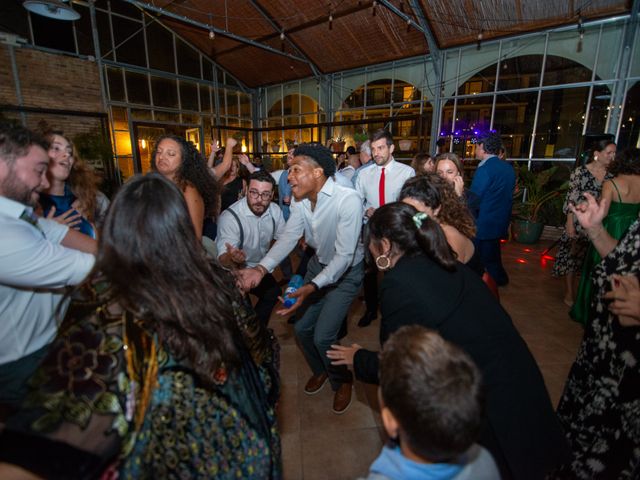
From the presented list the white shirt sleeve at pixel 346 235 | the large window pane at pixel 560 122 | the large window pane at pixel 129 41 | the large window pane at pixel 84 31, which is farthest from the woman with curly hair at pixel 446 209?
the large window pane at pixel 129 41

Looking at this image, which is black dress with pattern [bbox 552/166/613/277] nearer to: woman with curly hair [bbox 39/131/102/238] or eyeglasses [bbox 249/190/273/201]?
eyeglasses [bbox 249/190/273/201]

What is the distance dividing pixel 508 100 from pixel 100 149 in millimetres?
9977

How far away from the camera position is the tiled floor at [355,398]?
204 centimetres

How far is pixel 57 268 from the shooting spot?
1.24 metres

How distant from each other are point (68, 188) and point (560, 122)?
29.5 ft

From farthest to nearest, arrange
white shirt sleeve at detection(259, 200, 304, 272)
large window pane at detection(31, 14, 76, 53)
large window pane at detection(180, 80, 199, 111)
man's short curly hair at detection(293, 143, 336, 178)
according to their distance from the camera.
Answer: large window pane at detection(180, 80, 199, 111), large window pane at detection(31, 14, 76, 53), white shirt sleeve at detection(259, 200, 304, 272), man's short curly hair at detection(293, 143, 336, 178)

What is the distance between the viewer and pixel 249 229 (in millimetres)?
2760

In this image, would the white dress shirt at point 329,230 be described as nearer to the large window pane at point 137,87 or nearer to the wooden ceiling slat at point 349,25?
the wooden ceiling slat at point 349,25

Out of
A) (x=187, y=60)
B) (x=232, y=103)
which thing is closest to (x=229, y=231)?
(x=187, y=60)

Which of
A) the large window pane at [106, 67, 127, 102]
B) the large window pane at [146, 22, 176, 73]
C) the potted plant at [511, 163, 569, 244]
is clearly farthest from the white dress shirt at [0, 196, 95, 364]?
the large window pane at [146, 22, 176, 73]

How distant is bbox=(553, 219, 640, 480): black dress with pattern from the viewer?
4.74 feet

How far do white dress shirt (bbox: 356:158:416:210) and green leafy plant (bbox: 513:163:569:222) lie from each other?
4.44m

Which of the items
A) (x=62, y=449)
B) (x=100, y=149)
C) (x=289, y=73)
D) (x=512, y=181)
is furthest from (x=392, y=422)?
(x=289, y=73)

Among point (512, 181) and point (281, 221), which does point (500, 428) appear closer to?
point (281, 221)
